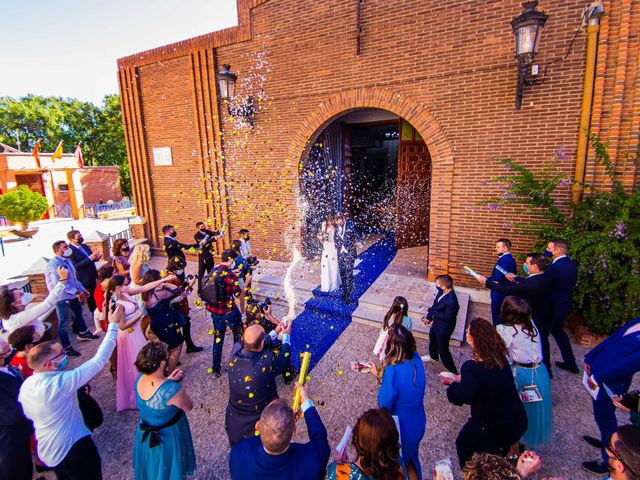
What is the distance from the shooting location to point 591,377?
3227 millimetres

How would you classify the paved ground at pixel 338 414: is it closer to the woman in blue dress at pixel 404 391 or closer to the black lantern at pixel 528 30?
the woman in blue dress at pixel 404 391

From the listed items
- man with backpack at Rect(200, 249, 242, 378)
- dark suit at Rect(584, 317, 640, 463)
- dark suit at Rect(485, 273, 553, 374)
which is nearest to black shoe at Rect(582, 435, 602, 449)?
dark suit at Rect(584, 317, 640, 463)

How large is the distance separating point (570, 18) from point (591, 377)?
613 cm

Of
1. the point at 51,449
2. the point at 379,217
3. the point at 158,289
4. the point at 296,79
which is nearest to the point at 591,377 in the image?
the point at 51,449

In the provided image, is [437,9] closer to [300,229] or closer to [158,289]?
[300,229]

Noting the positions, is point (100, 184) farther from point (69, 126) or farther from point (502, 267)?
point (502, 267)

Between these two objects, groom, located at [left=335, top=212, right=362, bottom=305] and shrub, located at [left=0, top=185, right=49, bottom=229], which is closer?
groom, located at [left=335, top=212, right=362, bottom=305]

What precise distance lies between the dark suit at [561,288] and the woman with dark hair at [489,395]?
2497 mm

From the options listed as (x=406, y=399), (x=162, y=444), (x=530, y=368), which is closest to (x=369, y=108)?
(x=530, y=368)

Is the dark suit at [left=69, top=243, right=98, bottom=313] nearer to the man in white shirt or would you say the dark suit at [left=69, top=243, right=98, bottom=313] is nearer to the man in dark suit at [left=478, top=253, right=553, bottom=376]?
the man in white shirt

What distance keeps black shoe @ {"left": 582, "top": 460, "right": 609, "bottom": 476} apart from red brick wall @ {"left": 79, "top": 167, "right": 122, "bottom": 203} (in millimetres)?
36629

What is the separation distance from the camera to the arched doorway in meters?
9.80

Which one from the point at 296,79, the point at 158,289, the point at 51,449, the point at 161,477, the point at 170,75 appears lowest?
the point at 161,477

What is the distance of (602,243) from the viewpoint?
5.05m
